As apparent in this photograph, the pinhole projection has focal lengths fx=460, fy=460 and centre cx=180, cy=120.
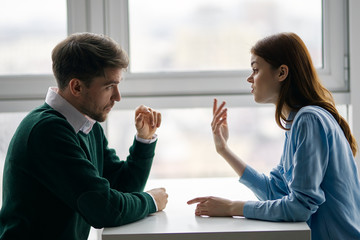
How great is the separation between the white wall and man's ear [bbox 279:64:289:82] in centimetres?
81

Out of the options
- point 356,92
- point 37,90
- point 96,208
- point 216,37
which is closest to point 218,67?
point 216,37

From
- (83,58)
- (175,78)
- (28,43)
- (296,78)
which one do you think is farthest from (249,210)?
(28,43)

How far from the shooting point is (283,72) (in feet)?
4.72

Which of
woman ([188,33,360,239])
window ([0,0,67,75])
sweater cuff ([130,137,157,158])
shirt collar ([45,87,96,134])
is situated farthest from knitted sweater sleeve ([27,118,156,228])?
window ([0,0,67,75])

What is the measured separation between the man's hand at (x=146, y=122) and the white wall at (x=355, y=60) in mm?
999

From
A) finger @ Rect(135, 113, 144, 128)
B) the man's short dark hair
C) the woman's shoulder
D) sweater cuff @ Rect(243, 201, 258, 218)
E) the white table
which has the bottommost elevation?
the white table

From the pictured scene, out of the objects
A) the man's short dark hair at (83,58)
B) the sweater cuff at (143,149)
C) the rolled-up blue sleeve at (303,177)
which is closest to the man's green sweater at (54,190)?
the man's short dark hair at (83,58)

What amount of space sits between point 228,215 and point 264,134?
1.02 metres

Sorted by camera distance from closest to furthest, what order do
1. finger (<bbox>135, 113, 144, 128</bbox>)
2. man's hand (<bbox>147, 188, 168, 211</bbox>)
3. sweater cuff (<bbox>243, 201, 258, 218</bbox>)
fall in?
sweater cuff (<bbox>243, 201, 258, 218</bbox>) → man's hand (<bbox>147, 188, 168, 211</bbox>) → finger (<bbox>135, 113, 144, 128</bbox>)

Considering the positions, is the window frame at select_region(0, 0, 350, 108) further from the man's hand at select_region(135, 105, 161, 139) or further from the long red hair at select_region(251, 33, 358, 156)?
the long red hair at select_region(251, 33, 358, 156)

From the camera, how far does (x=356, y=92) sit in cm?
212

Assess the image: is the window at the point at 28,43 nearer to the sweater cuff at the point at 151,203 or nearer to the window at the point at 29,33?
the window at the point at 29,33

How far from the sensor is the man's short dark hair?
4.39 ft

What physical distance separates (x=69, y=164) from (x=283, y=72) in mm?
706
